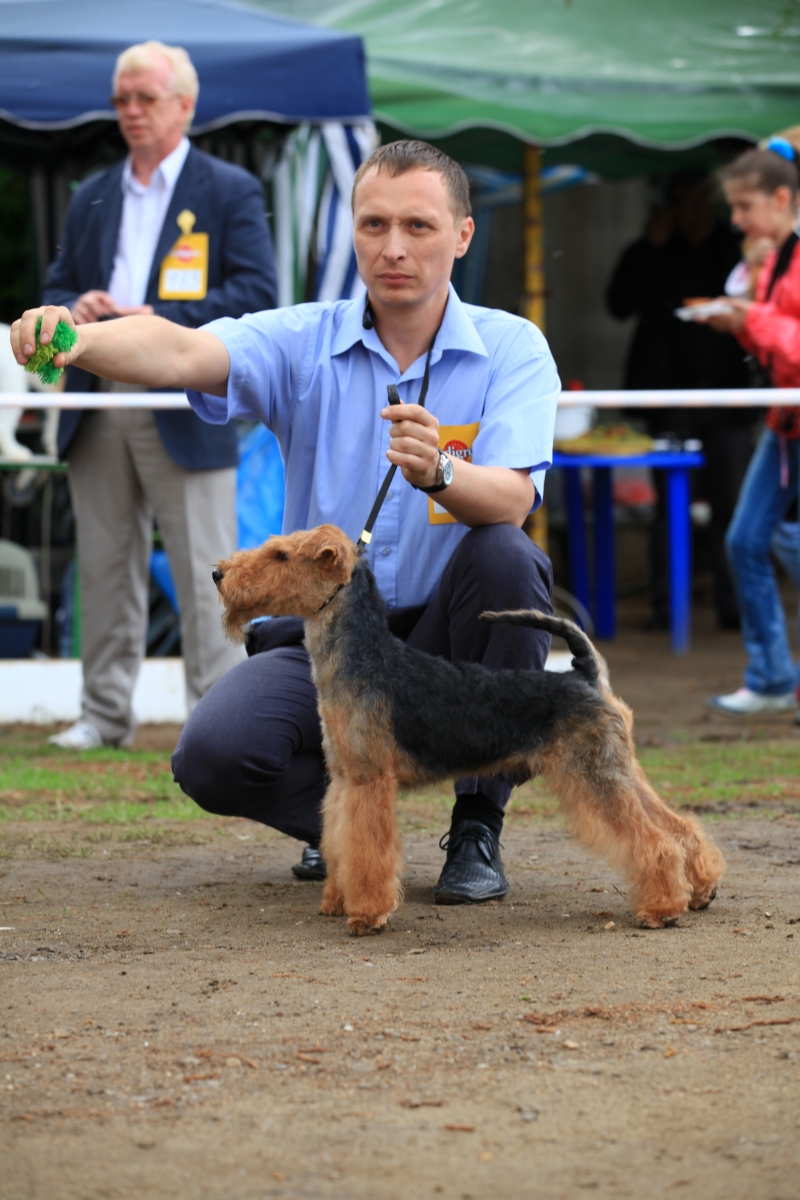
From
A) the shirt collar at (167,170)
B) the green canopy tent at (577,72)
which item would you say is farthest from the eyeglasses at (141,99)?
the green canopy tent at (577,72)

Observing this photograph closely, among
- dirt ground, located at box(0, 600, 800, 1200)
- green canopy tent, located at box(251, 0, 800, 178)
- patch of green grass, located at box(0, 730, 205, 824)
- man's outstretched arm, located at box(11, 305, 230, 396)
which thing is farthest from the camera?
green canopy tent, located at box(251, 0, 800, 178)

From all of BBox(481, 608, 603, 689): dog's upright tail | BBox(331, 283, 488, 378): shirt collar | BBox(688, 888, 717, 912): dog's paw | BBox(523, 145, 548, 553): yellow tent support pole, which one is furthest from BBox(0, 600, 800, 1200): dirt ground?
BBox(523, 145, 548, 553): yellow tent support pole

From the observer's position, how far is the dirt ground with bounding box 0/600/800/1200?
2.07m

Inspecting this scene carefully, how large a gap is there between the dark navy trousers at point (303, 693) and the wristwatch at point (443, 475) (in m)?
0.29

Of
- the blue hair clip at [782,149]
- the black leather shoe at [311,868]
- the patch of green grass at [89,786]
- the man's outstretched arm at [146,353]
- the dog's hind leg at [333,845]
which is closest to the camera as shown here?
the man's outstretched arm at [146,353]

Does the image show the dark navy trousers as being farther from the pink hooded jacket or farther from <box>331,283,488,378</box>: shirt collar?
the pink hooded jacket

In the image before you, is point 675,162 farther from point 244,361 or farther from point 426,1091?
point 426,1091

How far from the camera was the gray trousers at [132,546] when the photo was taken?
589 centimetres

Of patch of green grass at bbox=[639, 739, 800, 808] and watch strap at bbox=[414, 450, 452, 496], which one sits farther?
patch of green grass at bbox=[639, 739, 800, 808]

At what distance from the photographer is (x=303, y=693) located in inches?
145

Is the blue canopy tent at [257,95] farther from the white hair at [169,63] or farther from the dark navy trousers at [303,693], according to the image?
the dark navy trousers at [303,693]

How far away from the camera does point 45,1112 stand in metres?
2.26

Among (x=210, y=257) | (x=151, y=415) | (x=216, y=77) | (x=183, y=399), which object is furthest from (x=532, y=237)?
(x=183, y=399)

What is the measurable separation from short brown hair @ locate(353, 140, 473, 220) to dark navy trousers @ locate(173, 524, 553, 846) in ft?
2.85
